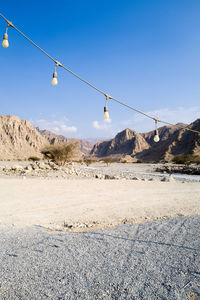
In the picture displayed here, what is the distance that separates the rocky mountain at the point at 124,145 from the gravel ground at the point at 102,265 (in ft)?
→ 296

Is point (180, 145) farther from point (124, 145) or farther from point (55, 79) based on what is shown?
point (55, 79)

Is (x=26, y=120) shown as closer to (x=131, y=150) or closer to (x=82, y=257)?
(x=131, y=150)

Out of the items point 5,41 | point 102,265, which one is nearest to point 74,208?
point 102,265

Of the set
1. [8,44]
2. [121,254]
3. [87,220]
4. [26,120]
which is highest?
[26,120]

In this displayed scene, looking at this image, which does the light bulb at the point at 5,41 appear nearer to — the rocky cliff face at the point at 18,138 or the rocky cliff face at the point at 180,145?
the rocky cliff face at the point at 180,145

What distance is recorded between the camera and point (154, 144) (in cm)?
8669

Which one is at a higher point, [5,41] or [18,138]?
[18,138]

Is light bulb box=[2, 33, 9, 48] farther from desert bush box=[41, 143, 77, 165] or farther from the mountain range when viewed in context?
the mountain range

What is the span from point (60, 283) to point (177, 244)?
194 centimetres

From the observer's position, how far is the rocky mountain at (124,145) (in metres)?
98.1

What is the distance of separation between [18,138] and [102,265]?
85.1m

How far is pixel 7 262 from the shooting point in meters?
2.55

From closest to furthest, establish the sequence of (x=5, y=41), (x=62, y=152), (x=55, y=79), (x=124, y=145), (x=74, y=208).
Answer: (x=5, y=41)
(x=55, y=79)
(x=74, y=208)
(x=62, y=152)
(x=124, y=145)

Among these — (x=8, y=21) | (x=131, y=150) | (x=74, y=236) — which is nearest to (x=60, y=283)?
(x=74, y=236)
